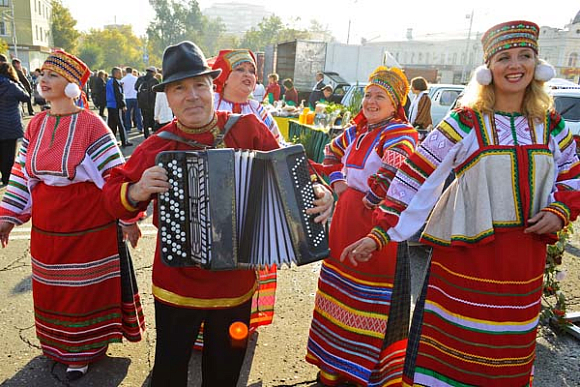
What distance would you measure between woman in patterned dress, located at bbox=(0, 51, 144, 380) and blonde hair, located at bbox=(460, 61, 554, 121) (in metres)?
2.06

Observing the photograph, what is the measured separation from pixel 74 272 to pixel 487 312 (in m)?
2.35

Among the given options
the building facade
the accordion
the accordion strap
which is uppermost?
the building facade

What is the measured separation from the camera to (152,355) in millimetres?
3252

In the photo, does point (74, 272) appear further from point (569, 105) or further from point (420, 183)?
point (569, 105)

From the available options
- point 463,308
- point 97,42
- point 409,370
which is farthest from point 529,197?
point 97,42

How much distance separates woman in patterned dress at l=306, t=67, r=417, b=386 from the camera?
2.73 metres

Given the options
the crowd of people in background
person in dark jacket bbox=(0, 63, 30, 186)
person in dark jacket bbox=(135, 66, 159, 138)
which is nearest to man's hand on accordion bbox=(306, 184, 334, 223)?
the crowd of people in background

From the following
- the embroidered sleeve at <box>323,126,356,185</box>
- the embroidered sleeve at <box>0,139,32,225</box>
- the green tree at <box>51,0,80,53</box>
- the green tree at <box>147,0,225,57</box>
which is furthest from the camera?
the green tree at <box>147,0,225,57</box>

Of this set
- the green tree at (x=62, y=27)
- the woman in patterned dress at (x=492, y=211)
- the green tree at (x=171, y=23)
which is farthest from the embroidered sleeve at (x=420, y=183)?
the green tree at (x=171, y=23)

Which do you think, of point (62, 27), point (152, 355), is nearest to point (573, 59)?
point (62, 27)

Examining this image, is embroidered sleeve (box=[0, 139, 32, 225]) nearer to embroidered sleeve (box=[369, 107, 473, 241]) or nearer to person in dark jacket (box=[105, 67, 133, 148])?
embroidered sleeve (box=[369, 107, 473, 241])

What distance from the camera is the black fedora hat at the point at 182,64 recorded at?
2014 mm

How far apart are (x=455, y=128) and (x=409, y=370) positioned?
124cm

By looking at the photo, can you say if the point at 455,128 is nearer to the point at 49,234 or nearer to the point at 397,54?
the point at 49,234
